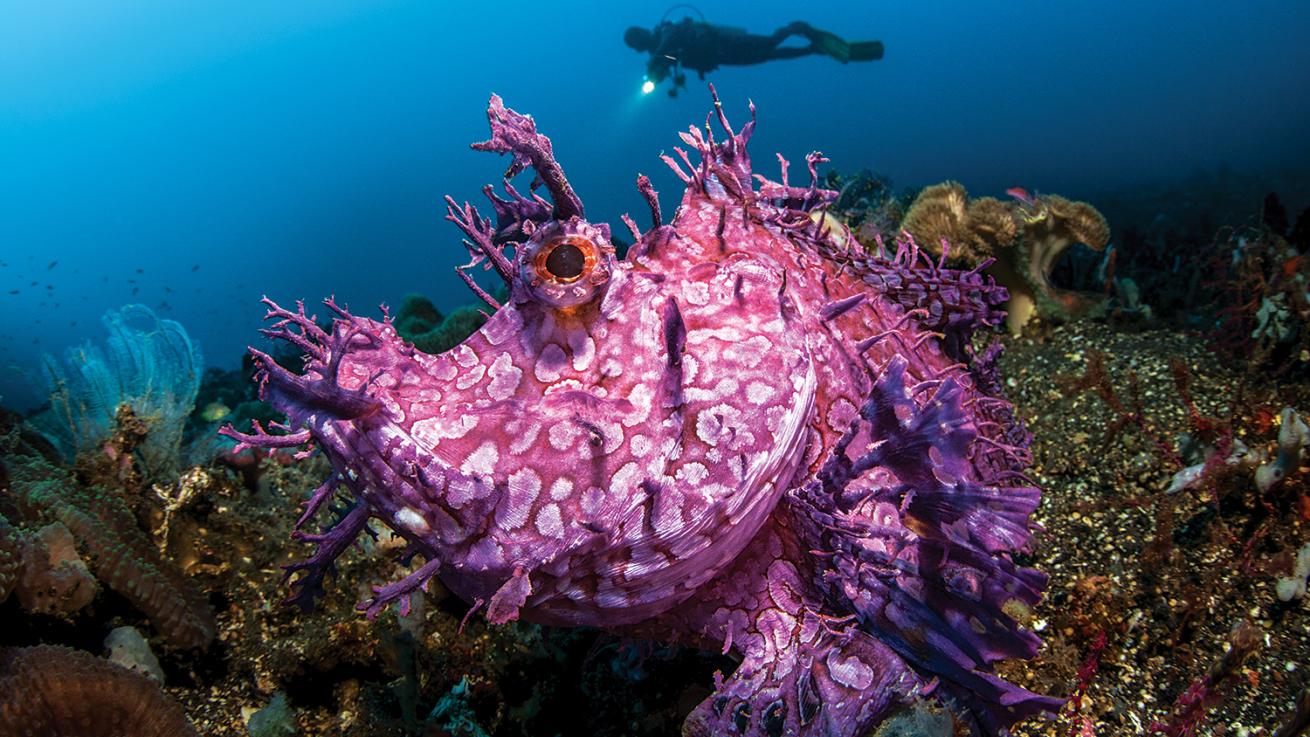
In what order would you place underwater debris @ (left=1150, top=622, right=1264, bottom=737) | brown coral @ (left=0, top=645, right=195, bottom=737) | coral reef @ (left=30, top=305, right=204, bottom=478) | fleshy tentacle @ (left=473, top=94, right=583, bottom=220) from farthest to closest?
coral reef @ (left=30, top=305, right=204, bottom=478)
brown coral @ (left=0, top=645, right=195, bottom=737)
underwater debris @ (left=1150, top=622, right=1264, bottom=737)
fleshy tentacle @ (left=473, top=94, right=583, bottom=220)

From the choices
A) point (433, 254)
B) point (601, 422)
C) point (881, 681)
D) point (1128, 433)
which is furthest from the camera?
point (433, 254)

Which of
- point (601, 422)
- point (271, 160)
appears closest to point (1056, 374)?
point (601, 422)

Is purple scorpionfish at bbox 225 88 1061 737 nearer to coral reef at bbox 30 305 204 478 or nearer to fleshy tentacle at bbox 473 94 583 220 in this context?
fleshy tentacle at bbox 473 94 583 220

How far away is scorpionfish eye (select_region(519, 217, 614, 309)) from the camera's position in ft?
6.97

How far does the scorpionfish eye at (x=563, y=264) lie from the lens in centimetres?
212

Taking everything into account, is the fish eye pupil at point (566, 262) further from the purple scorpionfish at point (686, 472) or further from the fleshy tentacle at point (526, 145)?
the fleshy tentacle at point (526, 145)

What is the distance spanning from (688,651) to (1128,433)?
3.86 metres

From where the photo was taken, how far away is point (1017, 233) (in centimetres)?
714

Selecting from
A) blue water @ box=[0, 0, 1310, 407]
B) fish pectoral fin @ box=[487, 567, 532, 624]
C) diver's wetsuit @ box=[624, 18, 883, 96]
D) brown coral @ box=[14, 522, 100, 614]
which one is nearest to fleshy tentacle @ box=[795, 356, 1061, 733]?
fish pectoral fin @ box=[487, 567, 532, 624]

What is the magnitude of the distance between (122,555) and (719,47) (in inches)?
1084

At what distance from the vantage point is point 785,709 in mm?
2184

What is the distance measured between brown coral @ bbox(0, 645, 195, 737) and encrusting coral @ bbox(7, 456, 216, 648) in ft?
2.97

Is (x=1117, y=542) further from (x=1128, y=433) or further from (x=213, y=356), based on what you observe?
(x=213, y=356)

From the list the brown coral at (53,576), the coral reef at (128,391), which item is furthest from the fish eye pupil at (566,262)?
the coral reef at (128,391)
